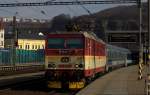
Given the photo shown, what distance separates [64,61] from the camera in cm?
2512

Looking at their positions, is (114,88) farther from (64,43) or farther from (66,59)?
(64,43)

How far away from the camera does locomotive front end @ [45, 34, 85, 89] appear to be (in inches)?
987

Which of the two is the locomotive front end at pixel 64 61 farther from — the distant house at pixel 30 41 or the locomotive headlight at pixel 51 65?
the distant house at pixel 30 41

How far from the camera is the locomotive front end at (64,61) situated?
2508cm

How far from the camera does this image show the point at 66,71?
25.2 metres

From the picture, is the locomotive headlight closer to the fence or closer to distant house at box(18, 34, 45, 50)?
the fence

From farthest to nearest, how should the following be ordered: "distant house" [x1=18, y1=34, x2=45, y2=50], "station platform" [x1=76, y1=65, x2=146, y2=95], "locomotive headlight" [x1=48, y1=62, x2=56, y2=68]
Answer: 1. "distant house" [x1=18, y1=34, x2=45, y2=50]
2. "locomotive headlight" [x1=48, y1=62, x2=56, y2=68]
3. "station platform" [x1=76, y1=65, x2=146, y2=95]

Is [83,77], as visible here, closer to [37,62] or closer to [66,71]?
[66,71]

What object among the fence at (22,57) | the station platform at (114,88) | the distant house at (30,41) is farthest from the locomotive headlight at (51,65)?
the distant house at (30,41)

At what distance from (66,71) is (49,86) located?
127 centimetres

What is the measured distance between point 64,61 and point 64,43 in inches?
40.2

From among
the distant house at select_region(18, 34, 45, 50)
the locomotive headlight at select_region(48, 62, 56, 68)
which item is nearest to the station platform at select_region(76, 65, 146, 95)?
the locomotive headlight at select_region(48, 62, 56, 68)

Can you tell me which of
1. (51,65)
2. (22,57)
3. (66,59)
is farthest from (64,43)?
(22,57)

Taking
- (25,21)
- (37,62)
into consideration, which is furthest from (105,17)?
(25,21)
